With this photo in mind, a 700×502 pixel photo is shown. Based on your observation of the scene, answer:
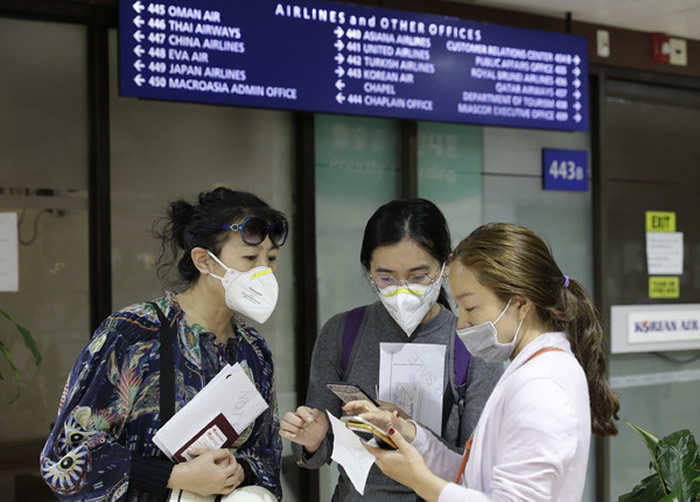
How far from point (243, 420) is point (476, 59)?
92.4 inches

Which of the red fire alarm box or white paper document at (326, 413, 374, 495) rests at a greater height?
the red fire alarm box

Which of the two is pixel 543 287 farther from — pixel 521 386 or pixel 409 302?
pixel 409 302

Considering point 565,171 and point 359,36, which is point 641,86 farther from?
point 359,36

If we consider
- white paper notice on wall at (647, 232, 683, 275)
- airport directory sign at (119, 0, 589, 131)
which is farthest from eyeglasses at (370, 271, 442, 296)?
white paper notice on wall at (647, 232, 683, 275)

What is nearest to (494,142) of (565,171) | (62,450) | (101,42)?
(565,171)

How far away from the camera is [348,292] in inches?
131

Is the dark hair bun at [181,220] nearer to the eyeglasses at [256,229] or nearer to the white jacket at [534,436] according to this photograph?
the eyeglasses at [256,229]

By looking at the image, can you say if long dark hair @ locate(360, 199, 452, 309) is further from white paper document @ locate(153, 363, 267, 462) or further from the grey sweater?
white paper document @ locate(153, 363, 267, 462)

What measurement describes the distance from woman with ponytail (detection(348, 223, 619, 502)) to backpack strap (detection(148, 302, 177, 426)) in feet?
1.34

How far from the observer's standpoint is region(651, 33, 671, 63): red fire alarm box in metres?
4.04

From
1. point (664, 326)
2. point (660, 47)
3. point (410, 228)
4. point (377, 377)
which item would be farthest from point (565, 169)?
point (377, 377)

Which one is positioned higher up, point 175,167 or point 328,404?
point 175,167

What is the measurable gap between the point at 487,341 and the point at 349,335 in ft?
1.59

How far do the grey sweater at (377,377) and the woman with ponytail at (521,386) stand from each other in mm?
171
